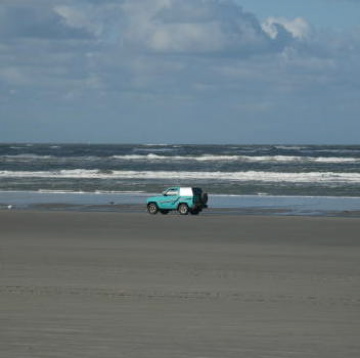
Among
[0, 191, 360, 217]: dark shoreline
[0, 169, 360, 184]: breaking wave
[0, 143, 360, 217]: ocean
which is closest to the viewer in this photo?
[0, 191, 360, 217]: dark shoreline

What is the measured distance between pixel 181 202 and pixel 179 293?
2033 centimetres

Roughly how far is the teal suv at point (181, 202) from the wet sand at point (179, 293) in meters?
7.45

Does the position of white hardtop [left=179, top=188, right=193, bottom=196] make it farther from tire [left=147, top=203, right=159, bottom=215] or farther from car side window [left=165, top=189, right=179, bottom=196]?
tire [left=147, top=203, right=159, bottom=215]

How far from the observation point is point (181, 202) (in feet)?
111

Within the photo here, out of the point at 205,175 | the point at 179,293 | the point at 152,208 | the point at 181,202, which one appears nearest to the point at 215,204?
the point at 181,202

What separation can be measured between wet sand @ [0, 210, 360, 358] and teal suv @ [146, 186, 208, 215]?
7.45m

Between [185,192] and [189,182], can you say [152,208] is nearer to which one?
[185,192]

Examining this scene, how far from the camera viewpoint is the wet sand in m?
9.80

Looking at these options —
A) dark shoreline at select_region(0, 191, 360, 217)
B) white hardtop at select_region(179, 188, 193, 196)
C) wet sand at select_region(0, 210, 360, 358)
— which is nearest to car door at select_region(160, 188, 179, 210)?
white hardtop at select_region(179, 188, 193, 196)

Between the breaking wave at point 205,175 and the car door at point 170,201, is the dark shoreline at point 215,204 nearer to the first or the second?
the car door at point 170,201

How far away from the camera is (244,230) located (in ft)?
86.9

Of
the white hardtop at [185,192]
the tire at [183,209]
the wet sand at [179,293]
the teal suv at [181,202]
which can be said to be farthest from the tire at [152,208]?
the wet sand at [179,293]

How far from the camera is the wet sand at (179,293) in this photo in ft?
32.2

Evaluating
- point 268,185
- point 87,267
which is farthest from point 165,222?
point 268,185
